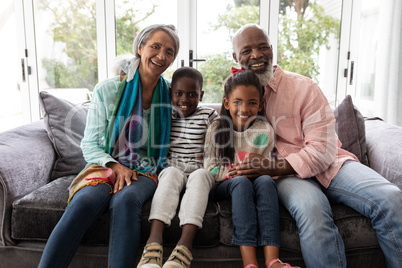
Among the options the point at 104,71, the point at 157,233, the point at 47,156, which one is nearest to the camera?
the point at 157,233

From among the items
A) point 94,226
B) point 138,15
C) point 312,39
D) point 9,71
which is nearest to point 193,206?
point 94,226

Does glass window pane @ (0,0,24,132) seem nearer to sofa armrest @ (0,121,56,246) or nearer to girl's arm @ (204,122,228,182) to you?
sofa armrest @ (0,121,56,246)

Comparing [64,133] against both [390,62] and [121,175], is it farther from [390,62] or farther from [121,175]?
[390,62]

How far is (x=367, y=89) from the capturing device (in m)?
3.67

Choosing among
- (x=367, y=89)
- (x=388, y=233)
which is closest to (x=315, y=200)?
(x=388, y=233)

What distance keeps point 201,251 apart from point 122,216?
1.22 feet

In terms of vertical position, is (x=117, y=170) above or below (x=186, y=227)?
above

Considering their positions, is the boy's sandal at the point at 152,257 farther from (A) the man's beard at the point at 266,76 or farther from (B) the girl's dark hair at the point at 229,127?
(A) the man's beard at the point at 266,76

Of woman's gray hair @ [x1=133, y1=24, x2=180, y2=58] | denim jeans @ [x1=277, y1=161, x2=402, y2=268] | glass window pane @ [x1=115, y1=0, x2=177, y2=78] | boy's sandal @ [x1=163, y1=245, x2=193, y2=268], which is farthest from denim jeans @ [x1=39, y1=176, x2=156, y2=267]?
glass window pane @ [x1=115, y1=0, x2=177, y2=78]

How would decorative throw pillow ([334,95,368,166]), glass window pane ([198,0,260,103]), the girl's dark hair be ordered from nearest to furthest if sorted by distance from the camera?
the girl's dark hair, decorative throw pillow ([334,95,368,166]), glass window pane ([198,0,260,103])

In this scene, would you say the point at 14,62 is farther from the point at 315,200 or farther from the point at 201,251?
the point at 315,200

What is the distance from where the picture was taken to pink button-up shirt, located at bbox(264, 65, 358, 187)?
147 cm

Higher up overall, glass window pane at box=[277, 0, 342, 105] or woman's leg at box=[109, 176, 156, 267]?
glass window pane at box=[277, 0, 342, 105]

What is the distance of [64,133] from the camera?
1.82m
